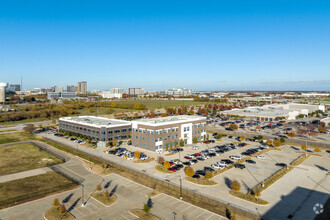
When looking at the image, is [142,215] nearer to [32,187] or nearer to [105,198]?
[105,198]

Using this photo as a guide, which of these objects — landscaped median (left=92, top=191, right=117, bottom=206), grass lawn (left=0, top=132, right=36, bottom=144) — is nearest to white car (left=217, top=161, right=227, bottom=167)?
landscaped median (left=92, top=191, right=117, bottom=206)

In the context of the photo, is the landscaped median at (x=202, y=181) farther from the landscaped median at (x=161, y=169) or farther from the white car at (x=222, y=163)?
the white car at (x=222, y=163)

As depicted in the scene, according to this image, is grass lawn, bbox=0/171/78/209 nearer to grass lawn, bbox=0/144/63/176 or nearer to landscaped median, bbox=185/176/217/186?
grass lawn, bbox=0/144/63/176

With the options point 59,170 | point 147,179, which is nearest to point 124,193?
point 147,179

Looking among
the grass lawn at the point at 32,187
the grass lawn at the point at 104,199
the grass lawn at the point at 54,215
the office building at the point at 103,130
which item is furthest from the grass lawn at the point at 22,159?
the grass lawn at the point at 54,215

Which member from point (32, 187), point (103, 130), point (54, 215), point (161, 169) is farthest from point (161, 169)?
point (103, 130)

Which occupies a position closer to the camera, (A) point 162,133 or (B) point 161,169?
(B) point 161,169

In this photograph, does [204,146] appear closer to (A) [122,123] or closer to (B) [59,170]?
(A) [122,123]
